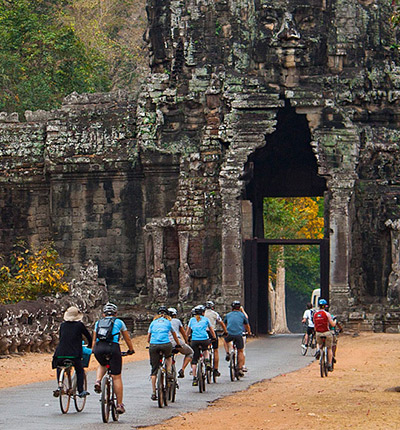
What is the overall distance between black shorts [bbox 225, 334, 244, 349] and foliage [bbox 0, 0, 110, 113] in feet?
76.6

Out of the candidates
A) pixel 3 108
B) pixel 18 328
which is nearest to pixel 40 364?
pixel 18 328

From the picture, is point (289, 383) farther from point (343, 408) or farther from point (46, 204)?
point (46, 204)

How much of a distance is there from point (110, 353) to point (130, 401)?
7.29 feet

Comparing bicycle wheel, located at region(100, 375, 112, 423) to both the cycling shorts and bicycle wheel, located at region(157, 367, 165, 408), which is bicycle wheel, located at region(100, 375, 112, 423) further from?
the cycling shorts

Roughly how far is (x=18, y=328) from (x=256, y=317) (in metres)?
9.68

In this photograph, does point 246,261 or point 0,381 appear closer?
point 0,381

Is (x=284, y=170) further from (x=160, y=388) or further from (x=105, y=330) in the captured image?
(x=105, y=330)

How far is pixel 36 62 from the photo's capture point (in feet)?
149

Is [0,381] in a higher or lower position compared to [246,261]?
lower

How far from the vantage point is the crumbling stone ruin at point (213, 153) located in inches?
1294

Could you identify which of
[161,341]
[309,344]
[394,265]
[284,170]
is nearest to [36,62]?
[284,170]

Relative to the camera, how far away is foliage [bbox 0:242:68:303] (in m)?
30.3

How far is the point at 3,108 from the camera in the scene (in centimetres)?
4538

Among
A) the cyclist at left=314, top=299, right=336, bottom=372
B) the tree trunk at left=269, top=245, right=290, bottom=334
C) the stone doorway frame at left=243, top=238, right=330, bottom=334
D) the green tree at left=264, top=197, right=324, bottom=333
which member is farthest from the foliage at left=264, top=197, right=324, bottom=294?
the cyclist at left=314, top=299, right=336, bottom=372
